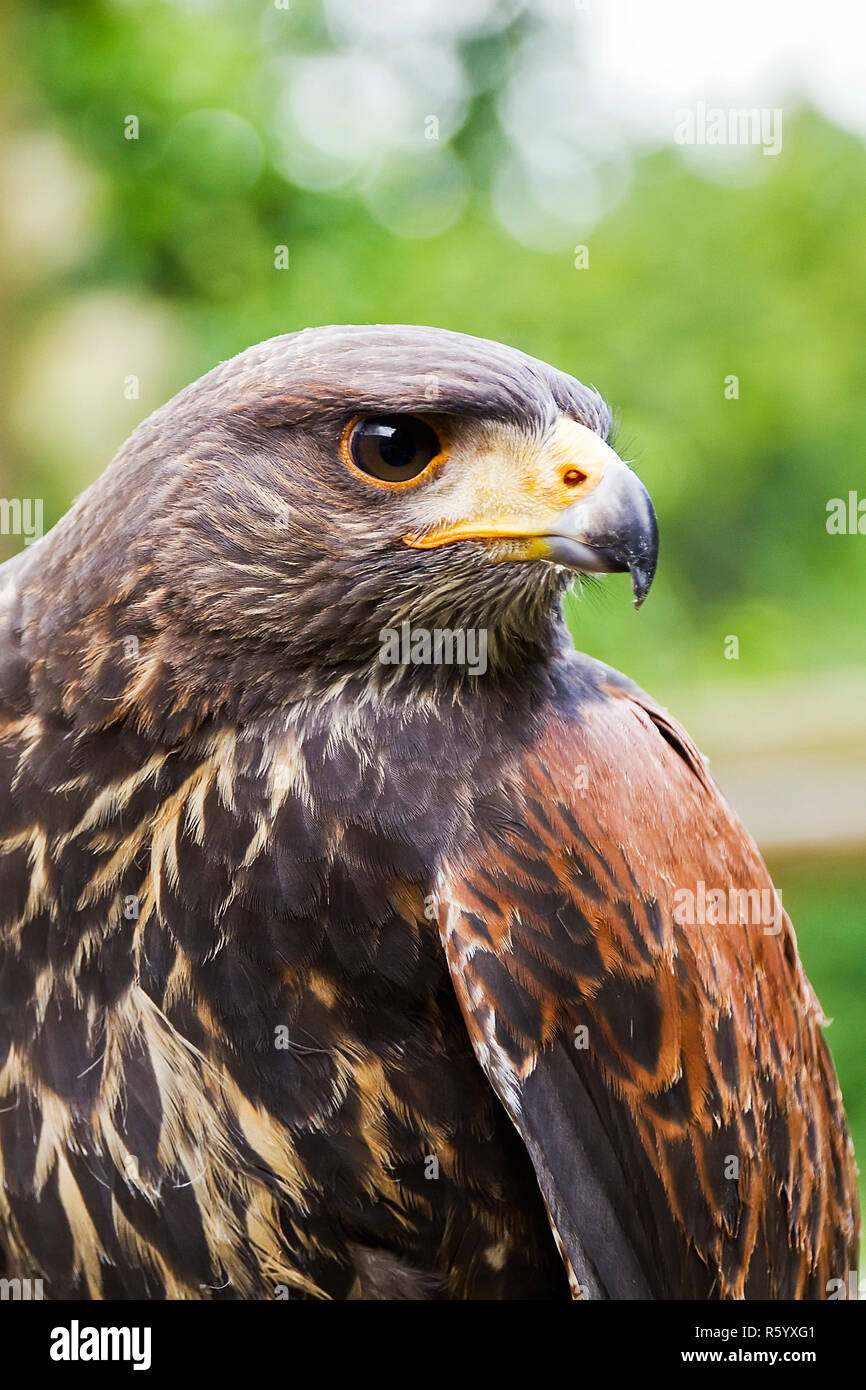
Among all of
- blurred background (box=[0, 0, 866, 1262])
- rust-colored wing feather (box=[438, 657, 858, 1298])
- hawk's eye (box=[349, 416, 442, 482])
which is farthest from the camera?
blurred background (box=[0, 0, 866, 1262])

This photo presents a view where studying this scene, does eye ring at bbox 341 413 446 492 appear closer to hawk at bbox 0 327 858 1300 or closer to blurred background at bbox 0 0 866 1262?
hawk at bbox 0 327 858 1300

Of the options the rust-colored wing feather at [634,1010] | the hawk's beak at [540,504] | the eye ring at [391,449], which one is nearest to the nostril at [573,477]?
the hawk's beak at [540,504]

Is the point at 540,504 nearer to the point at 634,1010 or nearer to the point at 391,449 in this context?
the point at 391,449

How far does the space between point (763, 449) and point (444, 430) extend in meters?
6.06

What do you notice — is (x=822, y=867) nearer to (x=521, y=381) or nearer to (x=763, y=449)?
(x=521, y=381)

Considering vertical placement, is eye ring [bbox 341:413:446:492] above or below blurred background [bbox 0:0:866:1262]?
below

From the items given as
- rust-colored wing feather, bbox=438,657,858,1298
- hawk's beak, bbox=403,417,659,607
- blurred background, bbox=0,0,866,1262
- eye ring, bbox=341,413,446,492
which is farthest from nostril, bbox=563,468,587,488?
blurred background, bbox=0,0,866,1262

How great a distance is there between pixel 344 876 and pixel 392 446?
2.17 feet

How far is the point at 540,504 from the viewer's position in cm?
211

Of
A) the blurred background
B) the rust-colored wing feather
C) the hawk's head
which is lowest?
the rust-colored wing feather

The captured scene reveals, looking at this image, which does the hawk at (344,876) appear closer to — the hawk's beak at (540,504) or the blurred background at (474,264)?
the hawk's beak at (540,504)

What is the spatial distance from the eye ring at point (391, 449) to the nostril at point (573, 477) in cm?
20

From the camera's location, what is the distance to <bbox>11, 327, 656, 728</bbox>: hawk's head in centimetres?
207

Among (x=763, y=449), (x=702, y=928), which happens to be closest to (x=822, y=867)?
(x=702, y=928)
